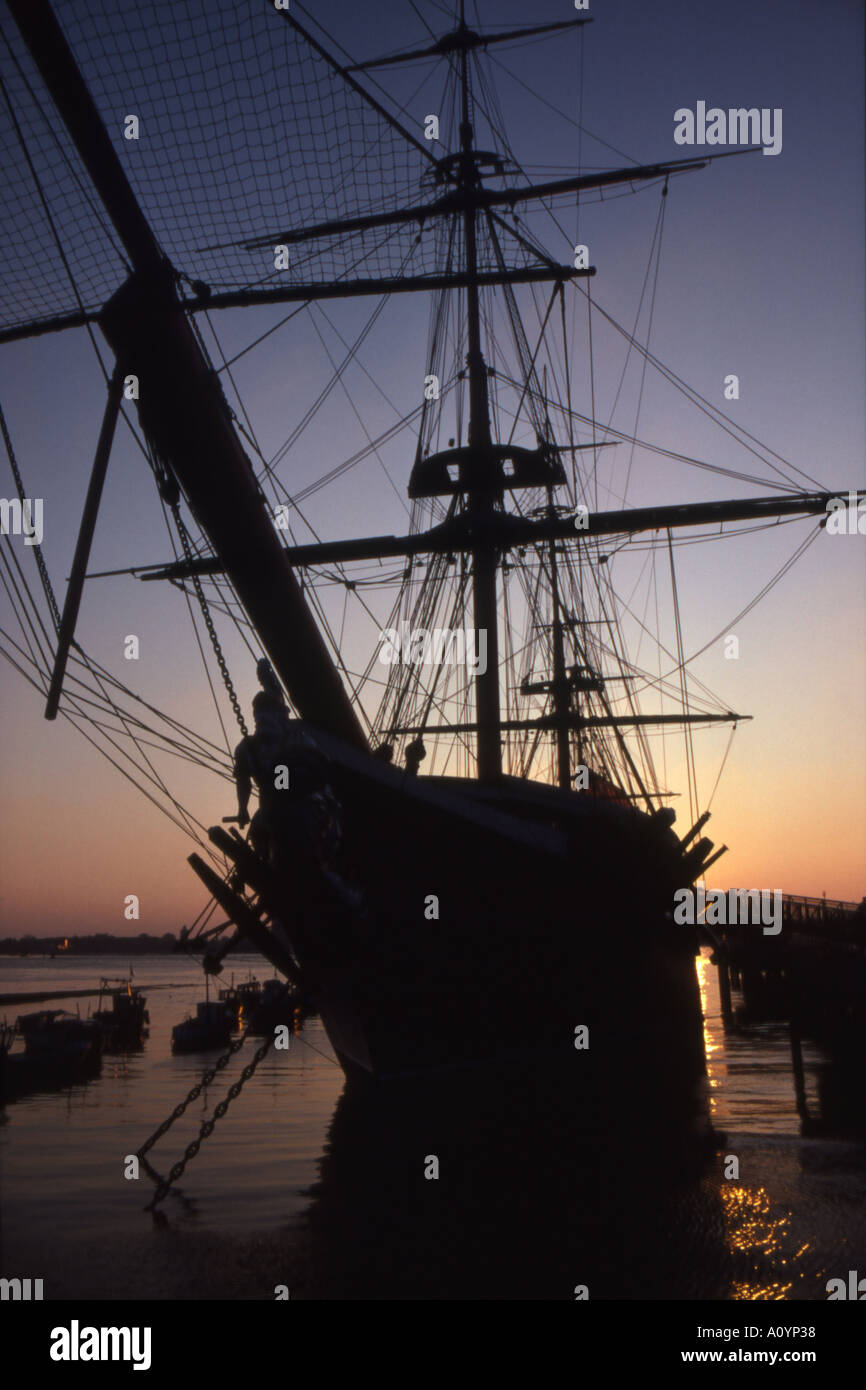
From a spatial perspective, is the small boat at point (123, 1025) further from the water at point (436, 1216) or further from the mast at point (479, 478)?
the mast at point (479, 478)

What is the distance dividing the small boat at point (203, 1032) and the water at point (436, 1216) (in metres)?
21.9

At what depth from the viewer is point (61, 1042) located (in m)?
33.1

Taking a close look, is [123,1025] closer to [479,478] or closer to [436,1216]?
[479,478]

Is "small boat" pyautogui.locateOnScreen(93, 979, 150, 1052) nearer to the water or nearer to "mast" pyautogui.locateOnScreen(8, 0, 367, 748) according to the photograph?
the water

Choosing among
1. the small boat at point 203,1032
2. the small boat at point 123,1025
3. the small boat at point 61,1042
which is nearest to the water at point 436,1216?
the small boat at point 61,1042

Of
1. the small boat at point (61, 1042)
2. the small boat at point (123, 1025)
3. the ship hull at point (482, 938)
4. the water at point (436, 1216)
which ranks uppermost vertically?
the ship hull at point (482, 938)

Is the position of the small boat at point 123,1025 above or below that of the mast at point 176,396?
below

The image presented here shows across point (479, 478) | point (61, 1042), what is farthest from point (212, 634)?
point (61, 1042)

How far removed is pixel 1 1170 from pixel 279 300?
13919mm

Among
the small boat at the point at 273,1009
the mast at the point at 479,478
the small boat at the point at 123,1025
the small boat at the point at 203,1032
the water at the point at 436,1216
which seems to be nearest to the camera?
the water at the point at 436,1216

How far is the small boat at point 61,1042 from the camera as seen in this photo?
32.2m

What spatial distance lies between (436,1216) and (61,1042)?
82.0ft

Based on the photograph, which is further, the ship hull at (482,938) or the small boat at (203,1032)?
the small boat at (203,1032)
